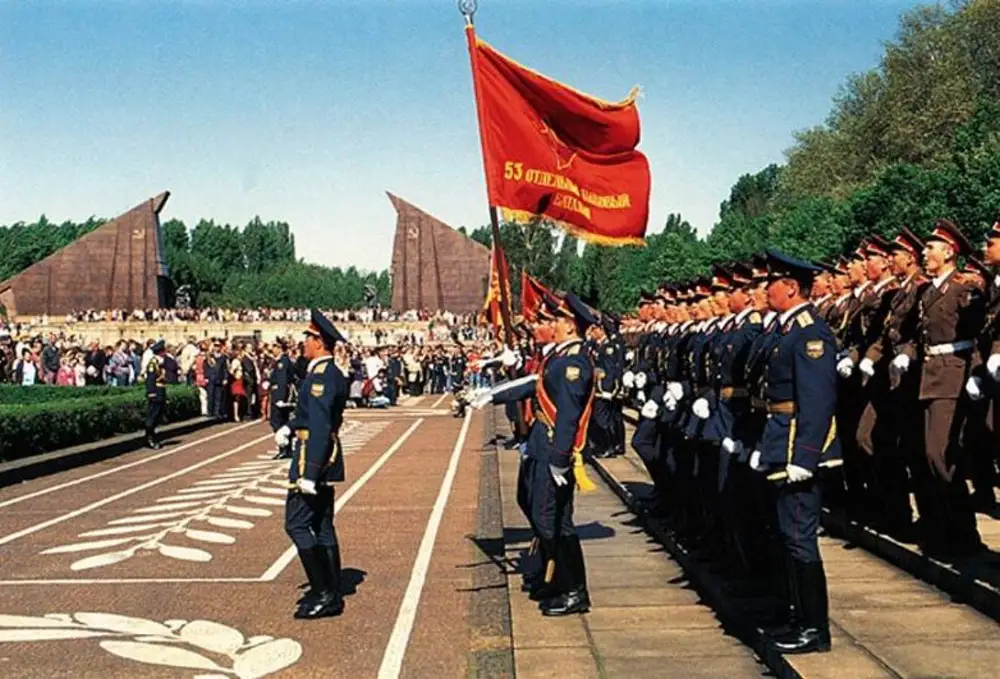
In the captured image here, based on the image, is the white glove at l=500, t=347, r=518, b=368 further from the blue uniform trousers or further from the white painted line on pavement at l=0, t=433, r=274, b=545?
the white painted line on pavement at l=0, t=433, r=274, b=545

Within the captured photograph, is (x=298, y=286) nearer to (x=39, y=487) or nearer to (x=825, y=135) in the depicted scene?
(x=825, y=135)

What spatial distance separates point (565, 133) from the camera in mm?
10688

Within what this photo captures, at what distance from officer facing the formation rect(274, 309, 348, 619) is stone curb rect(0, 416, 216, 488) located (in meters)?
9.88

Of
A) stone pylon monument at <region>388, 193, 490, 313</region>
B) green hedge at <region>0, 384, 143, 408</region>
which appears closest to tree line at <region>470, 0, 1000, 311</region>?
stone pylon monument at <region>388, 193, 490, 313</region>

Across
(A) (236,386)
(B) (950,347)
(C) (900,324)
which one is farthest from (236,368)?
(B) (950,347)

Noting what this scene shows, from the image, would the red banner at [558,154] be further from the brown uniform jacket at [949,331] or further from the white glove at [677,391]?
the brown uniform jacket at [949,331]

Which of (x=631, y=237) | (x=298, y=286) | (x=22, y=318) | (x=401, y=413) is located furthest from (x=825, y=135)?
(x=298, y=286)

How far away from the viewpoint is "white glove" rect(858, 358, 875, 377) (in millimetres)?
8844

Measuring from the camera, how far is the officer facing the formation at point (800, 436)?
6332 millimetres

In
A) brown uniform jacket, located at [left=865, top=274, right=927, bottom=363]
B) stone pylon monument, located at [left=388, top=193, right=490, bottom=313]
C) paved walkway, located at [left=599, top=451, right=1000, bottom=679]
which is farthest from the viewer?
stone pylon monument, located at [left=388, top=193, right=490, bottom=313]

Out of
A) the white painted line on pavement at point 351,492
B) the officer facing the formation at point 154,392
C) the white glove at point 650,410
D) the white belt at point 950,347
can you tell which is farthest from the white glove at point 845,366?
the officer facing the formation at point 154,392

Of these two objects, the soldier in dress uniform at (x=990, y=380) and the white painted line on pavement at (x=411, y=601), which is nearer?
the soldier in dress uniform at (x=990, y=380)

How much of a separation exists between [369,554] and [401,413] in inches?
1005

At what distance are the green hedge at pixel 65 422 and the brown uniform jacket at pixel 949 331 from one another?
566 inches
